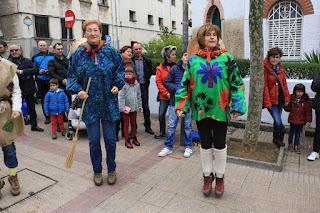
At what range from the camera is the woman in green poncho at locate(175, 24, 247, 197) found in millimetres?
3039

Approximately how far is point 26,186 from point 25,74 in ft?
10.6

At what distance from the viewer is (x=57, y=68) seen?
252 inches

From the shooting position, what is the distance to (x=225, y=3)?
1007cm

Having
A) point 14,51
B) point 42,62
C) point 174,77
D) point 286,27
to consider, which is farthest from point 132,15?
point 174,77

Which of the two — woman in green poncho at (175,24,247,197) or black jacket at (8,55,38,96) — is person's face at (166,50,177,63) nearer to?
woman in green poncho at (175,24,247,197)

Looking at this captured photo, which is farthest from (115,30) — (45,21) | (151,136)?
(151,136)

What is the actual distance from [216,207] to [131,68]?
124 inches

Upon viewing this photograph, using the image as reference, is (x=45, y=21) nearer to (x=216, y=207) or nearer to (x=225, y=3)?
(x=225, y=3)

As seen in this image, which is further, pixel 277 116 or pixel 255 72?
pixel 277 116

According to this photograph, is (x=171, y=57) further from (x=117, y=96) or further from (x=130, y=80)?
(x=117, y=96)

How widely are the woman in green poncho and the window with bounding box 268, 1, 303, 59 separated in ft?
22.8

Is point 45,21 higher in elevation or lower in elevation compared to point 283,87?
higher

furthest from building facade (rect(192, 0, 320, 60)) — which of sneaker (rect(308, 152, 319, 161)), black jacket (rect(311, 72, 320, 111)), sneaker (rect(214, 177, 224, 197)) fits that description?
sneaker (rect(214, 177, 224, 197))

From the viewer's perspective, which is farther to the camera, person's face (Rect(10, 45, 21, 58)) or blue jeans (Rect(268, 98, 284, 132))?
person's face (Rect(10, 45, 21, 58))
